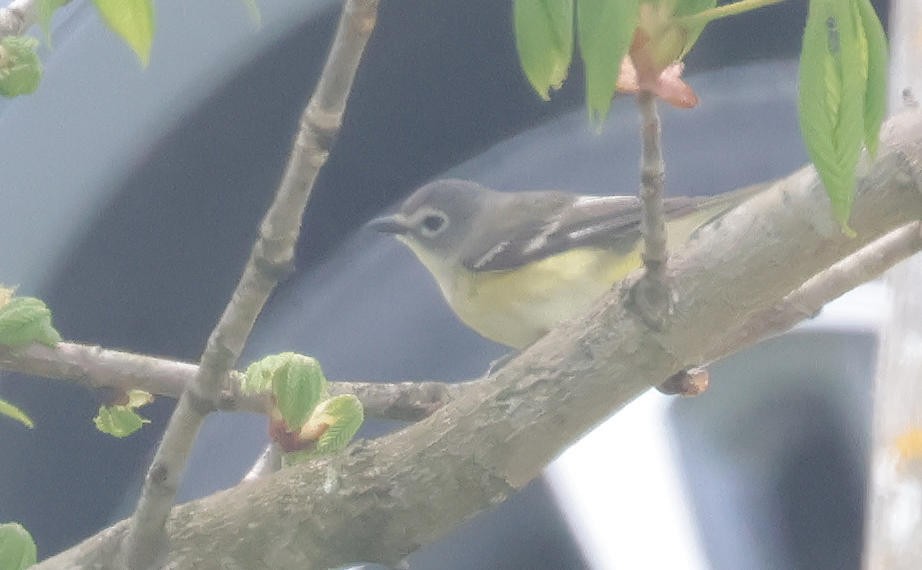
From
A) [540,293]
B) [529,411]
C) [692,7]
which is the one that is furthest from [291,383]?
[540,293]

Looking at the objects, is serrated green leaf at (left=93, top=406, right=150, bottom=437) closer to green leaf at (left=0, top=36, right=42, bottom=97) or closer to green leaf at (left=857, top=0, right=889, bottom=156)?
green leaf at (left=0, top=36, right=42, bottom=97)

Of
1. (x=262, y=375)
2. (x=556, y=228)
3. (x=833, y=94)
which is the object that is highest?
(x=556, y=228)

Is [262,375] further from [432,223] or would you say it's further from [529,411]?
[432,223]

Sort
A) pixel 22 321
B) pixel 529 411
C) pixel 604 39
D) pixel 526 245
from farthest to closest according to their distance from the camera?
1. pixel 526 245
2. pixel 22 321
3. pixel 529 411
4. pixel 604 39

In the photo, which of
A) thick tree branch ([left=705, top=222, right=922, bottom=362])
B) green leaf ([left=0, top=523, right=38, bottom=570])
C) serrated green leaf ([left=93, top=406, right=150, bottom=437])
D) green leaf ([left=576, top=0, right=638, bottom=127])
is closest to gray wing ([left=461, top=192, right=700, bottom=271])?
thick tree branch ([left=705, top=222, right=922, bottom=362])

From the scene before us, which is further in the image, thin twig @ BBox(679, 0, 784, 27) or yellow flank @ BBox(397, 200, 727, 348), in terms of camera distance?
yellow flank @ BBox(397, 200, 727, 348)

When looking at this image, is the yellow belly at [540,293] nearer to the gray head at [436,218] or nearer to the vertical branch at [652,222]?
the gray head at [436,218]

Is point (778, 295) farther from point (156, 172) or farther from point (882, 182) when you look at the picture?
point (156, 172)
